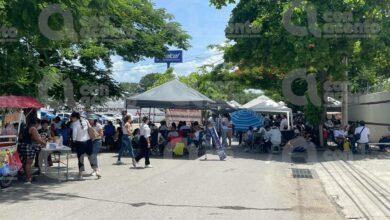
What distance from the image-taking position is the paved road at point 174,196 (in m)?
8.52

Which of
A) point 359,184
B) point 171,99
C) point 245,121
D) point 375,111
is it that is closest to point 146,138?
point 171,99

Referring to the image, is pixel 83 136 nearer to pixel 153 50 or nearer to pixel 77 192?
pixel 77 192

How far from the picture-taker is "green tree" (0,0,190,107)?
34.7ft

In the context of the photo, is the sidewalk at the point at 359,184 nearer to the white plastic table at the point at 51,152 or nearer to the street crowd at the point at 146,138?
A: the street crowd at the point at 146,138

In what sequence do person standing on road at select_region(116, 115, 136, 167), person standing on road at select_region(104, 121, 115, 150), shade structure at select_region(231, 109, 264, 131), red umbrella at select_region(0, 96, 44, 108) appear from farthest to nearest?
shade structure at select_region(231, 109, 264, 131) < person standing on road at select_region(104, 121, 115, 150) < person standing on road at select_region(116, 115, 136, 167) < red umbrella at select_region(0, 96, 44, 108)

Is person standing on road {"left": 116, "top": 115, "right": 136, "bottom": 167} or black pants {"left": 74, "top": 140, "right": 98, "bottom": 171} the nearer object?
black pants {"left": 74, "top": 140, "right": 98, "bottom": 171}

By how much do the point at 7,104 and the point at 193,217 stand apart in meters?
7.17

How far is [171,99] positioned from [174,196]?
10.2 meters

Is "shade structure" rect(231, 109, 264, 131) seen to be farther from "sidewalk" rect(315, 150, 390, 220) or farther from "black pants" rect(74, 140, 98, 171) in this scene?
"black pants" rect(74, 140, 98, 171)

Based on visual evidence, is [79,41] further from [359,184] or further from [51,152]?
[359,184]

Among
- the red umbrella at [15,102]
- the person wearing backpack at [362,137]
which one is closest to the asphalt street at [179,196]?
the red umbrella at [15,102]

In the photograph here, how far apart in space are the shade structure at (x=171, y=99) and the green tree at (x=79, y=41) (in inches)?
92.4

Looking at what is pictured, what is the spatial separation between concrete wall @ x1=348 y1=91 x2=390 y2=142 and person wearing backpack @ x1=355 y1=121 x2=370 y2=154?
17.4 feet

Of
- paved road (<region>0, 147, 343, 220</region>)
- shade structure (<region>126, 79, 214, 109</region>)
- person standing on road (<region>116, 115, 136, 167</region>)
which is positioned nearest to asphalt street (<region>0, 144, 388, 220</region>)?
paved road (<region>0, 147, 343, 220</region>)
